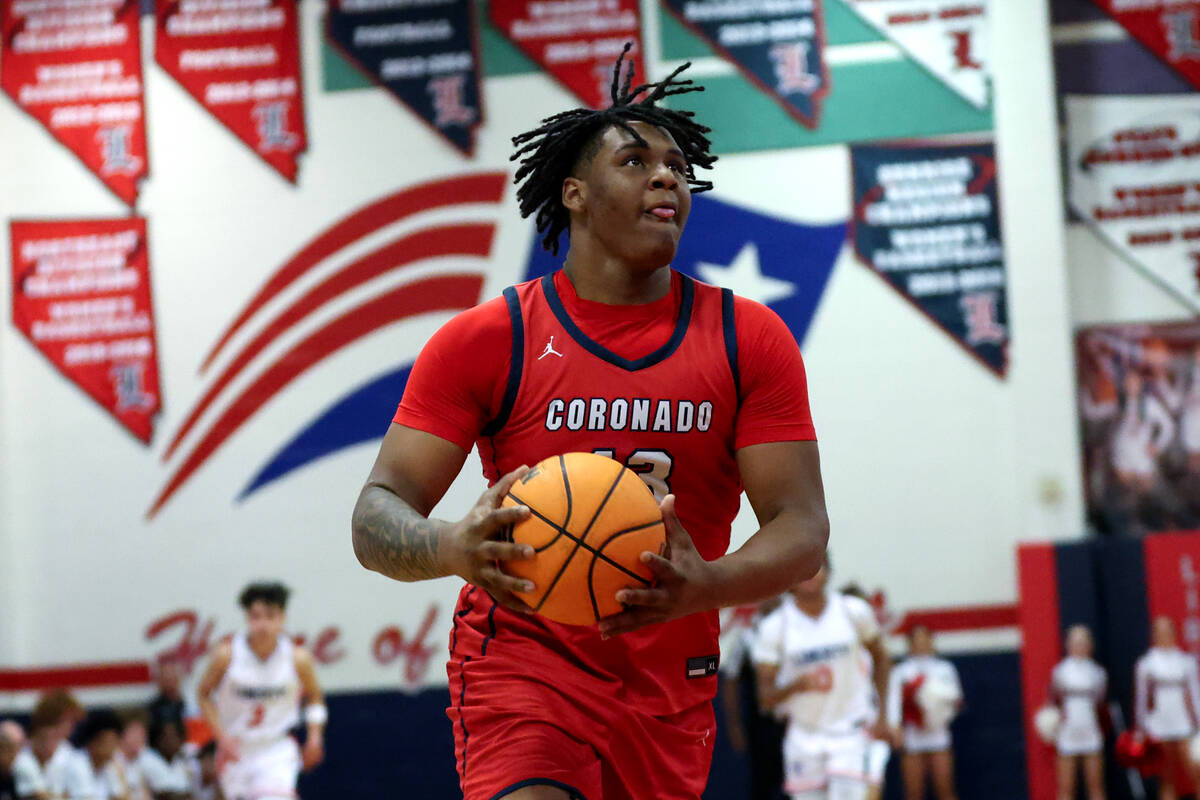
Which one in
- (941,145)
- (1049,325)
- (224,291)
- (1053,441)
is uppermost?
(941,145)

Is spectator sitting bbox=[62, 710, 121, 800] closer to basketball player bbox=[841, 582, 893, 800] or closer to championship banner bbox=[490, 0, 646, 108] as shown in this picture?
basketball player bbox=[841, 582, 893, 800]

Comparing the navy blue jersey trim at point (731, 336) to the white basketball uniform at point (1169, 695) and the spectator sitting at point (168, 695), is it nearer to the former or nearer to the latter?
the white basketball uniform at point (1169, 695)

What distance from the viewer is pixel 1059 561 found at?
10.8m

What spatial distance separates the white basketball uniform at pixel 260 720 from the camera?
8195 mm

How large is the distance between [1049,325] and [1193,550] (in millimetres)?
2126

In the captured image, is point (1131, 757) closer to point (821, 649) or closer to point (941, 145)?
point (821, 649)

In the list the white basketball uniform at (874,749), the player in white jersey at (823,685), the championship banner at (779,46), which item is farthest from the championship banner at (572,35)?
the white basketball uniform at (874,749)

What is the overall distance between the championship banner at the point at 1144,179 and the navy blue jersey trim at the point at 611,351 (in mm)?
9176

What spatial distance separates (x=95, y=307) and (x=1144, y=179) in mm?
9229

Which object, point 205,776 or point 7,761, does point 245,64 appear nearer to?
point 205,776

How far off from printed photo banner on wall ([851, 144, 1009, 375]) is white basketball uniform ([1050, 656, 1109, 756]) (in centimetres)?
250

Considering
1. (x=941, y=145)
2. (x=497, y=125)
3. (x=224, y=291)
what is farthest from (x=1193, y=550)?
(x=224, y=291)

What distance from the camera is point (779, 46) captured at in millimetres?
11406

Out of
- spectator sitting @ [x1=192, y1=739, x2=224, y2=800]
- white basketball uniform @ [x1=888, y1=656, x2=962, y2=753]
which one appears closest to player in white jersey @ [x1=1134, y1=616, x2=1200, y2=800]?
white basketball uniform @ [x1=888, y1=656, x2=962, y2=753]
